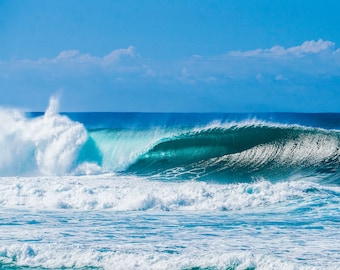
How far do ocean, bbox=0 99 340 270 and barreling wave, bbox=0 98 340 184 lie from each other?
4cm

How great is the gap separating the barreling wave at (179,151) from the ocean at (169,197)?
36mm

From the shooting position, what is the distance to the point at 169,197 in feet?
38.5

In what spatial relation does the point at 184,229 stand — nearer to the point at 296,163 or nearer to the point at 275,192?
the point at 275,192

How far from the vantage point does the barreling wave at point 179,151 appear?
16.2 meters

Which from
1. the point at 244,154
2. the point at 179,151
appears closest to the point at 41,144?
the point at 179,151

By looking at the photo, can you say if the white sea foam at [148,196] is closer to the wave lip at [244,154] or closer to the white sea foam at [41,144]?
the wave lip at [244,154]

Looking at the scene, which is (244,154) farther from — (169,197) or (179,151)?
(169,197)

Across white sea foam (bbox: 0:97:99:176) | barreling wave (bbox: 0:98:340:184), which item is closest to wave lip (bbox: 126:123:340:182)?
barreling wave (bbox: 0:98:340:184)

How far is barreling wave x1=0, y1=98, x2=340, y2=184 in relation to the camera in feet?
53.2

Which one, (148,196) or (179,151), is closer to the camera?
(148,196)

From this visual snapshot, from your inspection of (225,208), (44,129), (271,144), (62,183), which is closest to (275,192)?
(225,208)

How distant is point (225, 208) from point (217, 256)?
3.49 meters

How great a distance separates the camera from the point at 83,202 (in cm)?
1188

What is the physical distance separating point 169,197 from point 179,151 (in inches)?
282
